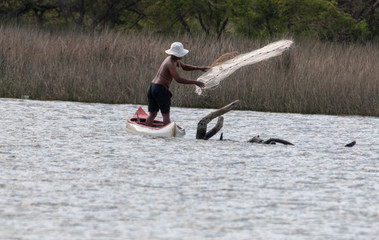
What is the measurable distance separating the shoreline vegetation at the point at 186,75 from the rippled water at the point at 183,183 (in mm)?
2804

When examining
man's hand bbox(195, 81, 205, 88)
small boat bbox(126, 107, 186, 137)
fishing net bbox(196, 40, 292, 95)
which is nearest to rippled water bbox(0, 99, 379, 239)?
small boat bbox(126, 107, 186, 137)

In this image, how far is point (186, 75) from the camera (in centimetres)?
2227

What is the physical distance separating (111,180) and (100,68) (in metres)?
12.2

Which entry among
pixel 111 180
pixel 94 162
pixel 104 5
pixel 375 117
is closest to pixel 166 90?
pixel 94 162

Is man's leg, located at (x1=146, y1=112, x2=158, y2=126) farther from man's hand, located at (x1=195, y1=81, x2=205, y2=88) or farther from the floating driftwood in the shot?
man's hand, located at (x1=195, y1=81, x2=205, y2=88)

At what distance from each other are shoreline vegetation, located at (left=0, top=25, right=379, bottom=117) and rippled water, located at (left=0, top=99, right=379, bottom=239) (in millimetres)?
2804

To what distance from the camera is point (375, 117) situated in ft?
65.5

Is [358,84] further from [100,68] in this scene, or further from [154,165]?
[154,165]

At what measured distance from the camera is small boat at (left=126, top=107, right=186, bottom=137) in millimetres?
14961

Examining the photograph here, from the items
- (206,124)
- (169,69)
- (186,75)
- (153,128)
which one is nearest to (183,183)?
(206,124)

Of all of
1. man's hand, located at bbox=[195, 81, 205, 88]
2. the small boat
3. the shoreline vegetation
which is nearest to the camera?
man's hand, located at bbox=[195, 81, 205, 88]

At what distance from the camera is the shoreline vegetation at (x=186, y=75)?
20.5 m

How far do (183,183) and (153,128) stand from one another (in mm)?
5086

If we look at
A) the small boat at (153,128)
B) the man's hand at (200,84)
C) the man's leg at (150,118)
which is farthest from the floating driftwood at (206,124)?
the man's leg at (150,118)
